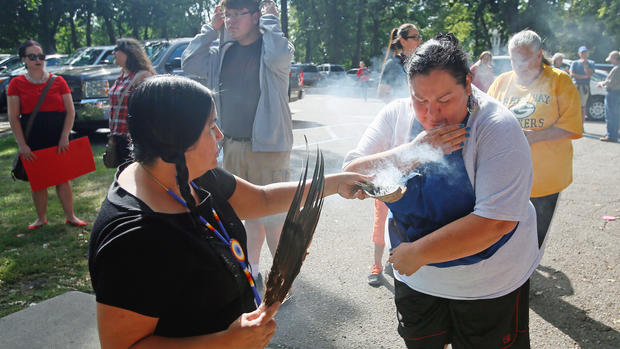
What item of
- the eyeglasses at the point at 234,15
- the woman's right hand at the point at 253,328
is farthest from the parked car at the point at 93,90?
the woman's right hand at the point at 253,328

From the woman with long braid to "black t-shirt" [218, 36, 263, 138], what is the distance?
1.87 m

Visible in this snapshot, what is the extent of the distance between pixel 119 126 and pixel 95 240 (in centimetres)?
323

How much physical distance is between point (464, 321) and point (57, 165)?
443cm

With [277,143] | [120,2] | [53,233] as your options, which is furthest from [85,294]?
[120,2]

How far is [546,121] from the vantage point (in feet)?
10.1

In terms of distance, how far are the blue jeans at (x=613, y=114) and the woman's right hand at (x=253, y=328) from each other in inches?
420

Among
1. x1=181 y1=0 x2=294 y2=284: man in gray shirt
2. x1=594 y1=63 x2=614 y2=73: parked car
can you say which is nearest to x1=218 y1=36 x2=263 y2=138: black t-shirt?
x1=181 y1=0 x2=294 y2=284: man in gray shirt

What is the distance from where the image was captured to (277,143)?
3363 millimetres

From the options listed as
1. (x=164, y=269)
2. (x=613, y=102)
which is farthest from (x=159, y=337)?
(x=613, y=102)

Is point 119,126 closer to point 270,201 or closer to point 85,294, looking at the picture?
point 85,294

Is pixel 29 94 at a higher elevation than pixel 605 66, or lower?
higher

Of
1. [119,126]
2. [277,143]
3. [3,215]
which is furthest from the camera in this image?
[3,215]

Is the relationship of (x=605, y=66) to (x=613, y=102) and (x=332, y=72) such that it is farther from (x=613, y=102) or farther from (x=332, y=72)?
(x=332, y=72)

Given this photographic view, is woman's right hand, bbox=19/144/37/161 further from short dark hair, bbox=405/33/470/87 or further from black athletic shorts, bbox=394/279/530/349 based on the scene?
short dark hair, bbox=405/33/470/87
